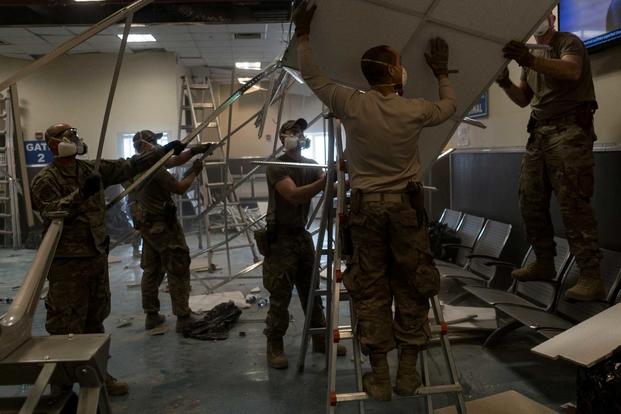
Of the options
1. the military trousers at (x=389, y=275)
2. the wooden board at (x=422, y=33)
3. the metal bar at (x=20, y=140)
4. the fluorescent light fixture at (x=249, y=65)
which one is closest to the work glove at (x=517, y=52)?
the wooden board at (x=422, y=33)

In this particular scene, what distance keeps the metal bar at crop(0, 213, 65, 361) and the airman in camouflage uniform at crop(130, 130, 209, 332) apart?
2.01 m

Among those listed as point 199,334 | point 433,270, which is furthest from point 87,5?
point 433,270

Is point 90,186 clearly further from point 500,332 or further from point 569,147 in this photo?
point 500,332

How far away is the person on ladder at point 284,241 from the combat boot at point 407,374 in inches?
48.9

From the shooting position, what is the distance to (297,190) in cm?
309

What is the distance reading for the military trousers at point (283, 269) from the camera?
10.6ft

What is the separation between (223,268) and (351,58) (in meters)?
4.69

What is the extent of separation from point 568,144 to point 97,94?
900 cm

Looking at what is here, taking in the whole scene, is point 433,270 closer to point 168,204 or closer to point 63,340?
point 63,340

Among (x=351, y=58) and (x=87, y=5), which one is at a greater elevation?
(x=87, y=5)

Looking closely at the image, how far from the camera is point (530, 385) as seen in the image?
9.71 ft

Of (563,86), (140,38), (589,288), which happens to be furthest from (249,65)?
(589,288)

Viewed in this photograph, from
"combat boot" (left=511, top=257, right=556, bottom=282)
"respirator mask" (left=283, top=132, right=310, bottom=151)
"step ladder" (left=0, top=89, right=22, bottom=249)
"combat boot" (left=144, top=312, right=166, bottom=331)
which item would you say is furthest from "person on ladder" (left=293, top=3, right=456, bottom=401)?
"step ladder" (left=0, top=89, right=22, bottom=249)

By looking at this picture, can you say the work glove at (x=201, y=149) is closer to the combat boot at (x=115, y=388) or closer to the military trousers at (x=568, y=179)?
the combat boot at (x=115, y=388)
